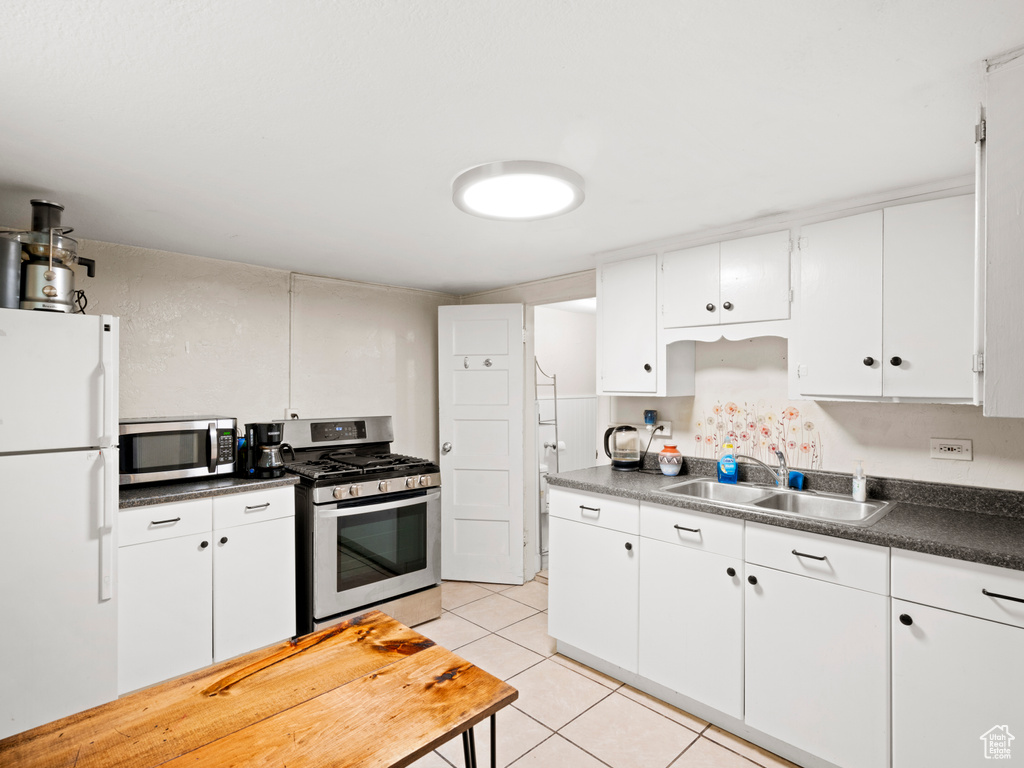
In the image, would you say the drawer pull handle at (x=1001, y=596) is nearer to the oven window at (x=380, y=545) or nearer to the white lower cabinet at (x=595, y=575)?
the white lower cabinet at (x=595, y=575)

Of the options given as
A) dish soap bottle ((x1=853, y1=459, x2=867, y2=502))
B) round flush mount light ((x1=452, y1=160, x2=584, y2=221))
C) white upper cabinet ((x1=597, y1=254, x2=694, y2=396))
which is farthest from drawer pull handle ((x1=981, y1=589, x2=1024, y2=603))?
round flush mount light ((x1=452, y1=160, x2=584, y2=221))

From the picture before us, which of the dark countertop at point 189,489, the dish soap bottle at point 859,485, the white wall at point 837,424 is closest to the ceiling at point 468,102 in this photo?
the white wall at point 837,424

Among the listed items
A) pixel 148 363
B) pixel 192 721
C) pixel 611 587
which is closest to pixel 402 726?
pixel 192 721

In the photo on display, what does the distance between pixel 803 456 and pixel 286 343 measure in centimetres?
314

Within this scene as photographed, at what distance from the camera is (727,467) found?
107 inches

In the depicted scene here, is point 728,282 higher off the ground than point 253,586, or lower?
higher

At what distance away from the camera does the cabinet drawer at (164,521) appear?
2334 mm

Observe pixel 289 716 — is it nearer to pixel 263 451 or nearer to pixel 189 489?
pixel 189 489

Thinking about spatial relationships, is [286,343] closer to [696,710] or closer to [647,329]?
[647,329]

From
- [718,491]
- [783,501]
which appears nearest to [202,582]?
[718,491]

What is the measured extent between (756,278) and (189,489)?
2.96 metres

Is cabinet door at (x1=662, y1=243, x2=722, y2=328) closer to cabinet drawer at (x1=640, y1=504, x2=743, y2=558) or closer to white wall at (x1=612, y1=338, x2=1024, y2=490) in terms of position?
white wall at (x1=612, y1=338, x2=1024, y2=490)

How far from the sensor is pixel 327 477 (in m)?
2.91

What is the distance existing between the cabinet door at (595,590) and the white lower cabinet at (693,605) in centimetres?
7
